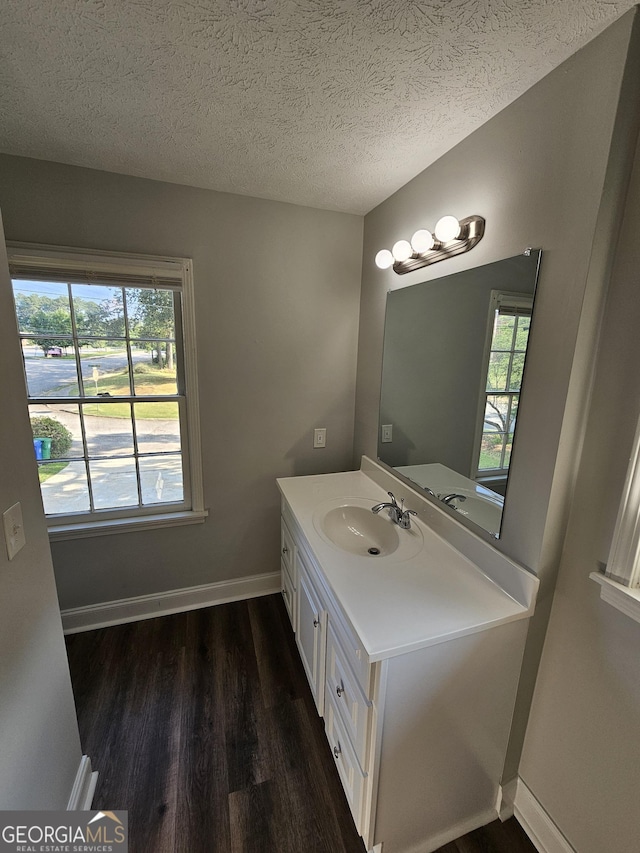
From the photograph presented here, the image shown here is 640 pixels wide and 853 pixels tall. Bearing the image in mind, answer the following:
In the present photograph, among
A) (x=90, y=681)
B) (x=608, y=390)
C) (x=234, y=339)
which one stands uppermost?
(x=234, y=339)

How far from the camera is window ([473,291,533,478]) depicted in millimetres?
1085

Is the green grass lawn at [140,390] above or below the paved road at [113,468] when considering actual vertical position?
above

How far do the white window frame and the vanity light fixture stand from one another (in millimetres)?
838

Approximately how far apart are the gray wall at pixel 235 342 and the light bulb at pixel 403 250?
0.54 m

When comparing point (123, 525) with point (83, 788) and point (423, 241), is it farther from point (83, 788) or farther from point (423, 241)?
point (423, 241)

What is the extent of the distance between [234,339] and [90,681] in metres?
1.86

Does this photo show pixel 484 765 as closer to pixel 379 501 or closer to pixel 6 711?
pixel 379 501

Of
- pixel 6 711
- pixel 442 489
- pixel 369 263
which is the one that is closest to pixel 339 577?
pixel 442 489

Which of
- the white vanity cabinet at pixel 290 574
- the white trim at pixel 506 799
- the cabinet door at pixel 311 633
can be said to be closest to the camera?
the white trim at pixel 506 799

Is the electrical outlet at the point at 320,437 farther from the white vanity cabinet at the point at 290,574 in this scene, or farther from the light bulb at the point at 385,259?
the light bulb at the point at 385,259

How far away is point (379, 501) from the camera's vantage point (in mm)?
1784

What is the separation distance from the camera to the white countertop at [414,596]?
947 millimetres

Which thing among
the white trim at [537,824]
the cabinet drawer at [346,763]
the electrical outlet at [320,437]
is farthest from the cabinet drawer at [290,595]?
the white trim at [537,824]

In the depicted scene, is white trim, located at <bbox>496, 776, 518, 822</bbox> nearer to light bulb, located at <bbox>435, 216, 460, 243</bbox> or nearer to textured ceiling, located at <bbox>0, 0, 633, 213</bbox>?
light bulb, located at <bbox>435, 216, 460, 243</bbox>
